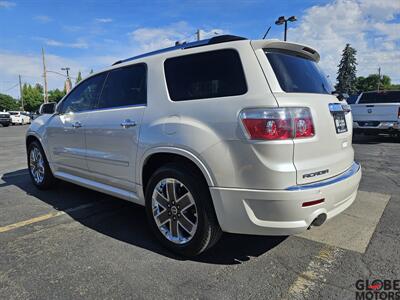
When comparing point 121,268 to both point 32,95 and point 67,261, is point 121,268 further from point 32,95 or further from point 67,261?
point 32,95

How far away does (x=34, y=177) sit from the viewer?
5.57 m

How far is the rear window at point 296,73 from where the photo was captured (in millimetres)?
2666

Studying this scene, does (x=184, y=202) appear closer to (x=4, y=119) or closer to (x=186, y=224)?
(x=186, y=224)

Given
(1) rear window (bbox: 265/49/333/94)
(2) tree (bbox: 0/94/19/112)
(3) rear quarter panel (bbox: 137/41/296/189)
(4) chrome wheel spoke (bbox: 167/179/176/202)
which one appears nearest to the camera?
(3) rear quarter panel (bbox: 137/41/296/189)

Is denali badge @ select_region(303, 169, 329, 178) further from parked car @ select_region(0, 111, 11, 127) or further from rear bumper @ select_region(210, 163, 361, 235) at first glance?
parked car @ select_region(0, 111, 11, 127)

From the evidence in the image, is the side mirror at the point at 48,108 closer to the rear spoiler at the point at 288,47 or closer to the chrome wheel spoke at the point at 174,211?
the chrome wheel spoke at the point at 174,211

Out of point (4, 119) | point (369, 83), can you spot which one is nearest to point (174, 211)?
point (4, 119)

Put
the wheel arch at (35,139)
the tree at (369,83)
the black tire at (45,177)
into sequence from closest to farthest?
the wheel arch at (35,139)
the black tire at (45,177)
the tree at (369,83)

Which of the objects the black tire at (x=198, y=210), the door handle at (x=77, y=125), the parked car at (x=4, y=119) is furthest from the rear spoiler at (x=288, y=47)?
the parked car at (x=4, y=119)

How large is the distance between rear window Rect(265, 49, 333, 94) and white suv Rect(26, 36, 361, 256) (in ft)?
0.04

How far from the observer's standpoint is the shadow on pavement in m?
3.05

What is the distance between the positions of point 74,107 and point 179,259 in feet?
8.77

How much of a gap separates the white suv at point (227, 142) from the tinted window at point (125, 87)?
18 millimetres

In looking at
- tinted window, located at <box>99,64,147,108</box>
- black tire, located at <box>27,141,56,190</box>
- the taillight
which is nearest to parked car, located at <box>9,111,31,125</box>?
black tire, located at <box>27,141,56,190</box>
